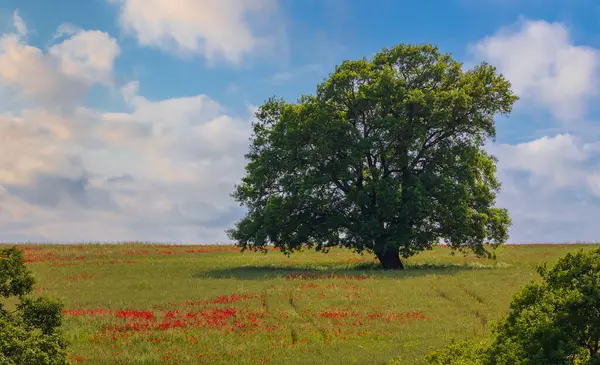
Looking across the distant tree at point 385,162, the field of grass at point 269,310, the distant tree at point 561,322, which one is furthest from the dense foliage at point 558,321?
the distant tree at point 385,162

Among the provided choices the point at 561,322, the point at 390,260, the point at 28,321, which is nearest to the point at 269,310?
the point at 28,321

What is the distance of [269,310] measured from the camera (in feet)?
90.5

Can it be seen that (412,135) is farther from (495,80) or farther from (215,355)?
(215,355)

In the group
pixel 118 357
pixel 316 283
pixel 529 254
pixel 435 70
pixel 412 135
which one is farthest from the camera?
pixel 529 254

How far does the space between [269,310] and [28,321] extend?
14.4 meters

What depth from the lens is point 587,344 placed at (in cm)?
1112

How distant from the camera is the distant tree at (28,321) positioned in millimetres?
13586

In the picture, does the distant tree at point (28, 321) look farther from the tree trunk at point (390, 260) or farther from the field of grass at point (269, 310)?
the tree trunk at point (390, 260)

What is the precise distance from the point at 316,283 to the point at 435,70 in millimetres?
24044

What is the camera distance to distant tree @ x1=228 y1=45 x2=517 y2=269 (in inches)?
1804

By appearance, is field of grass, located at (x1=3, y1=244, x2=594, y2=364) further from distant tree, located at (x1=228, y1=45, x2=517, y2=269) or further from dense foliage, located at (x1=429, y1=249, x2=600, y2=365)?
dense foliage, located at (x1=429, y1=249, x2=600, y2=365)

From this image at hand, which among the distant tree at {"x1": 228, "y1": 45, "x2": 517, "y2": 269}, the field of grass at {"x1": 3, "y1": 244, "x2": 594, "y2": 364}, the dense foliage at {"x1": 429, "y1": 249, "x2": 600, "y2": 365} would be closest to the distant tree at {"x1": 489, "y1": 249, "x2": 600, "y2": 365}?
the dense foliage at {"x1": 429, "y1": 249, "x2": 600, "y2": 365}

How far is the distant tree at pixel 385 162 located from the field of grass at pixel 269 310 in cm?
346

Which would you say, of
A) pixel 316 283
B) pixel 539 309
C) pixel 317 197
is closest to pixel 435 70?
pixel 317 197
